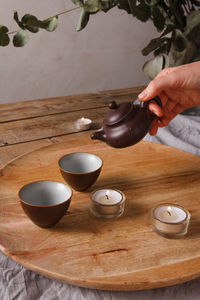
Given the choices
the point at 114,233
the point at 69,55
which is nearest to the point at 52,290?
the point at 114,233

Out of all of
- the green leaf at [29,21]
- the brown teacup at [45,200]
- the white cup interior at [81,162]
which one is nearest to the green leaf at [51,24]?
the green leaf at [29,21]

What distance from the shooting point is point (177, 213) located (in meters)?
0.87

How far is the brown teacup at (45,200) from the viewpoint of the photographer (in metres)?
0.81

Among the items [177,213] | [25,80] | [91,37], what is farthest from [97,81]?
[177,213]

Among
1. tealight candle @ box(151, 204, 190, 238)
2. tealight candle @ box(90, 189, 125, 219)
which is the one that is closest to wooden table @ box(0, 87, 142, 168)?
tealight candle @ box(90, 189, 125, 219)

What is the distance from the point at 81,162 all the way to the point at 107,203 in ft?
0.56

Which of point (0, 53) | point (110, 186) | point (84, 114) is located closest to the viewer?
point (110, 186)

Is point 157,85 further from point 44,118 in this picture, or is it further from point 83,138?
point 44,118

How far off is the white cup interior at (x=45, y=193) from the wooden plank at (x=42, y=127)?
1.83 feet

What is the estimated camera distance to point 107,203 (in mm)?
908

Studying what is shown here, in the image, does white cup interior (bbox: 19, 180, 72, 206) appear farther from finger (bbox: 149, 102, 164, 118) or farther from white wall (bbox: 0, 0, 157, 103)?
white wall (bbox: 0, 0, 157, 103)

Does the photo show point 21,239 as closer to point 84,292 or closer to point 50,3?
point 84,292

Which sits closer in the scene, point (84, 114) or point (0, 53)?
point (84, 114)

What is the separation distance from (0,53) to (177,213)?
2.34 meters
